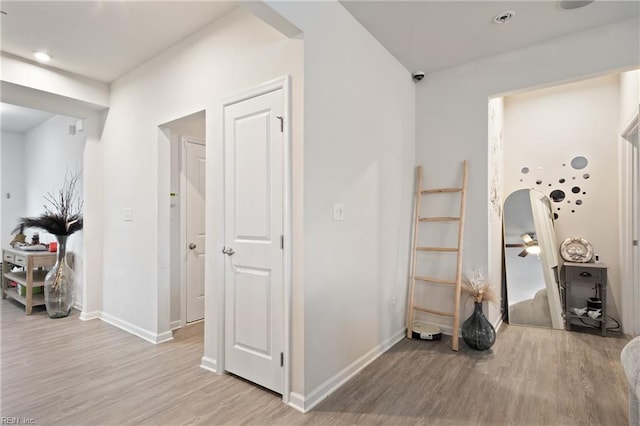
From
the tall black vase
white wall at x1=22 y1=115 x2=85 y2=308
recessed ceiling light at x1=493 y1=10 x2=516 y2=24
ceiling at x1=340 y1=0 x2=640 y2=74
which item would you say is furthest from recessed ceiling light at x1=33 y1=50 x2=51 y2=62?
recessed ceiling light at x1=493 y1=10 x2=516 y2=24

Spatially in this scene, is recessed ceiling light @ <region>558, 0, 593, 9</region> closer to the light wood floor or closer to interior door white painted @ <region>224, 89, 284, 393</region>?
interior door white painted @ <region>224, 89, 284, 393</region>

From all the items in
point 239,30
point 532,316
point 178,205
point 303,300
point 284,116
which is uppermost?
point 239,30

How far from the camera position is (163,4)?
2.45m

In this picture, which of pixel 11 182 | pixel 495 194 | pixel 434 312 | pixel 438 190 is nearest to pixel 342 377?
pixel 434 312

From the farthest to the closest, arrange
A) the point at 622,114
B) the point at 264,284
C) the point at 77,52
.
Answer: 1. the point at 622,114
2. the point at 77,52
3. the point at 264,284

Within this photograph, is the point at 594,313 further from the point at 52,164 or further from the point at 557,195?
the point at 52,164

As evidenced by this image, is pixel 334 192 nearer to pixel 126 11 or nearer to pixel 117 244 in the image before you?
pixel 126 11

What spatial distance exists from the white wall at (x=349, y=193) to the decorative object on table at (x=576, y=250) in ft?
6.61

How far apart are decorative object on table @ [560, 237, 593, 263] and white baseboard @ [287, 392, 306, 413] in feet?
11.5

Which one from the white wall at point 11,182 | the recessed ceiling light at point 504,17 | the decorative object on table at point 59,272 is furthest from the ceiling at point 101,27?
the white wall at point 11,182

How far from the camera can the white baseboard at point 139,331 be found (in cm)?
317

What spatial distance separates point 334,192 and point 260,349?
48.4 inches

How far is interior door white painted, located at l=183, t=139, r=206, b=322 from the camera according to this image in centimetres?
371

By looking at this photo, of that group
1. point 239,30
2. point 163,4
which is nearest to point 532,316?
point 239,30
